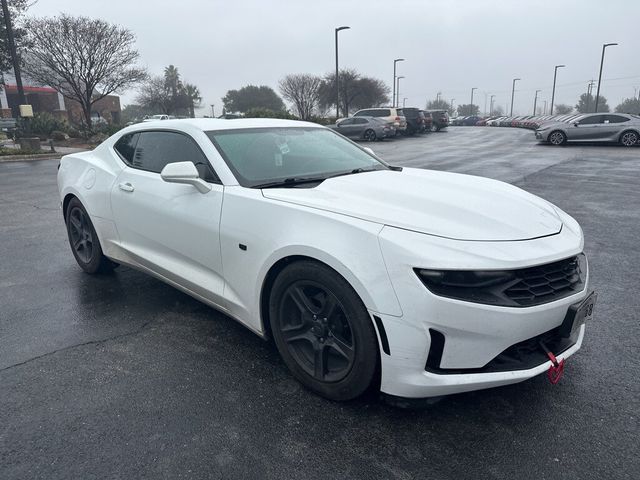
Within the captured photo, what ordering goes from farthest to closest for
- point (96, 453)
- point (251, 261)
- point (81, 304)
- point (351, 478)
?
1. point (81, 304)
2. point (251, 261)
3. point (96, 453)
4. point (351, 478)

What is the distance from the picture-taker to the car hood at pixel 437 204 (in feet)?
7.80

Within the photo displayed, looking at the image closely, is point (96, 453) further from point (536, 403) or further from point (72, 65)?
point (72, 65)

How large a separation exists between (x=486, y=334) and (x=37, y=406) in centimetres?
240

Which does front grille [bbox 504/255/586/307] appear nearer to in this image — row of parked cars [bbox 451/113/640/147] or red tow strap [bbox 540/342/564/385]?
red tow strap [bbox 540/342/564/385]

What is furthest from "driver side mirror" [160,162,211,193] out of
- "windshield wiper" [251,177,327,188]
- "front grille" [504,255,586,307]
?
"front grille" [504,255,586,307]

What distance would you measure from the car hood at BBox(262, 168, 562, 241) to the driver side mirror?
A: 18.6 inches

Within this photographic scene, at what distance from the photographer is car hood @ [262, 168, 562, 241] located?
238 centimetres

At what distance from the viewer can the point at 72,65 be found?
28.3 meters

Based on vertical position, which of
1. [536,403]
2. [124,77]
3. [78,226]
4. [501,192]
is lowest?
[536,403]

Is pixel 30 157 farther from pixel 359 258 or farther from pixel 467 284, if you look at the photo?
pixel 467 284

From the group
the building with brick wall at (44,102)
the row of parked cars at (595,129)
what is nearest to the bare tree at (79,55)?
the building with brick wall at (44,102)

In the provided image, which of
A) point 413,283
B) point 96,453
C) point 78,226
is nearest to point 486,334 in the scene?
point 413,283

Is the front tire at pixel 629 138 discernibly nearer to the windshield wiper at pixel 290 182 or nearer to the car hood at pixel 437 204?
the car hood at pixel 437 204

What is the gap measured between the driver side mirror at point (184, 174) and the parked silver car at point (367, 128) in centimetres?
2392
